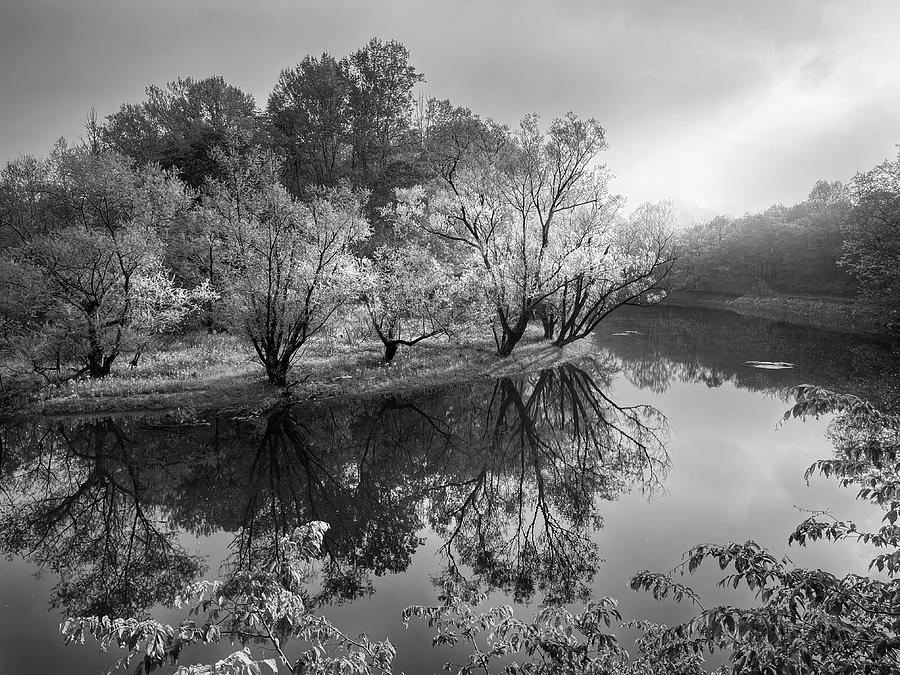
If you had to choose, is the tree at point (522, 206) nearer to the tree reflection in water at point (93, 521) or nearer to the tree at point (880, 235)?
the tree reflection in water at point (93, 521)

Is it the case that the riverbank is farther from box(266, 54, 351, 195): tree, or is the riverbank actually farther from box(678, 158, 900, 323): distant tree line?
box(266, 54, 351, 195): tree

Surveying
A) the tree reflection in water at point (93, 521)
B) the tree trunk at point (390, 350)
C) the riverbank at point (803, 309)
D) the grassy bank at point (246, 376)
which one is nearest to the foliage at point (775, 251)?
the riverbank at point (803, 309)

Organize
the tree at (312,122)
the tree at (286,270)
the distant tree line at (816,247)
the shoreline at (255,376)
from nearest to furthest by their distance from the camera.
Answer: the shoreline at (255,376) → the tree at (286,270) → the distant tree line at (816,247) → the tree at (312,122)

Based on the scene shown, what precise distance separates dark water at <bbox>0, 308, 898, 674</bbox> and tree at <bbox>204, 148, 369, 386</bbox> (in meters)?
3.58

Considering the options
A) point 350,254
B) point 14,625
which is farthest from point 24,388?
point 14,625

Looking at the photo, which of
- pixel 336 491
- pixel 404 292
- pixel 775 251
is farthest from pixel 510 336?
pixel 775 251

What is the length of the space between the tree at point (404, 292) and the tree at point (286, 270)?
2648mm

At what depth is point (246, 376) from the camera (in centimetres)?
2145

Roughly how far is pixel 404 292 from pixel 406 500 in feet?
44.2

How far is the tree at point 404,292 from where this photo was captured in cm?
2397

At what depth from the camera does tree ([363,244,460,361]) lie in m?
24.0

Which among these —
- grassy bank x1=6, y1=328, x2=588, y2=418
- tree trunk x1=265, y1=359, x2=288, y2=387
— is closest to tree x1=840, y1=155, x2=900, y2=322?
grassy bank x1=6, y1=328, x2=588, y2=418

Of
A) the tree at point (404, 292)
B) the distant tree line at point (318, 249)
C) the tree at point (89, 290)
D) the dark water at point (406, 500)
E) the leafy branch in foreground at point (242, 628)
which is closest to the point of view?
the leafy branch in foreground at point (242, 628)

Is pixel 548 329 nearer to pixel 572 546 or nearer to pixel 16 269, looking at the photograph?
pixel 572 546
